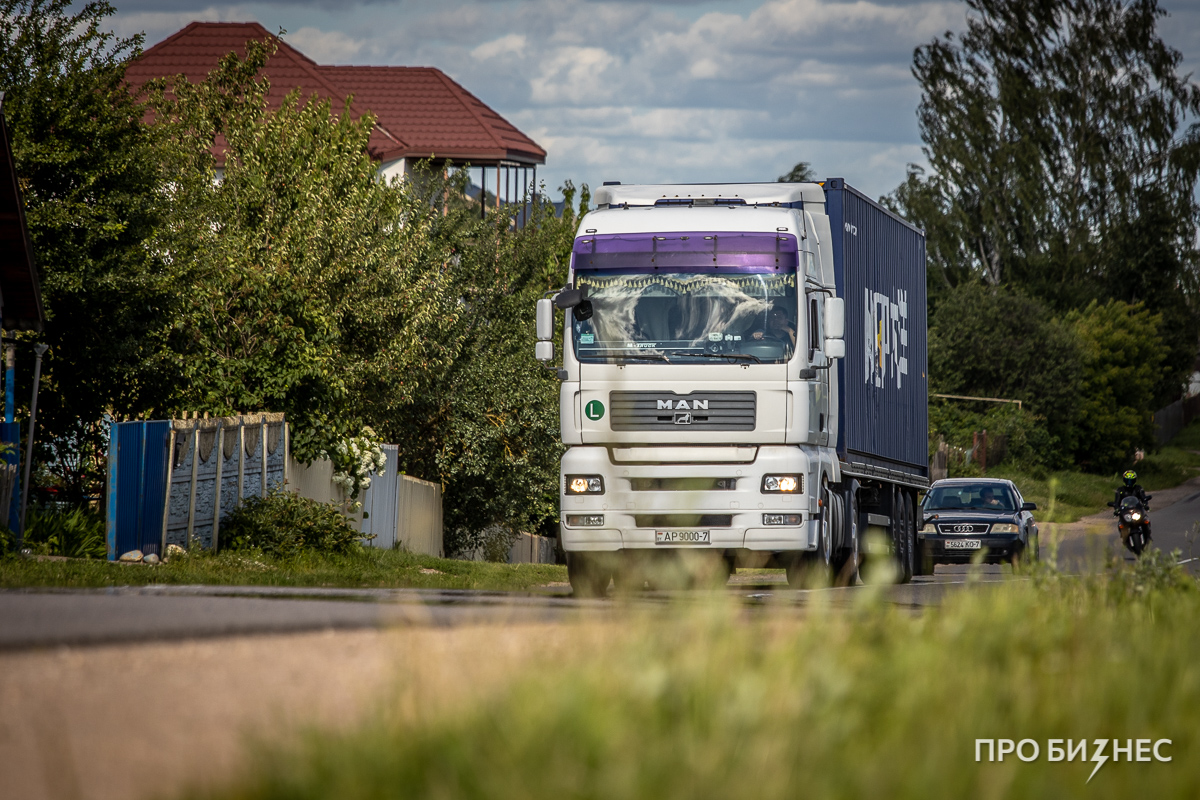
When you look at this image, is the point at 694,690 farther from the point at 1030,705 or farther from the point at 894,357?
the point at 894,357

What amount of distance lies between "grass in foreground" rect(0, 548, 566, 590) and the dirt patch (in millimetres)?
5920

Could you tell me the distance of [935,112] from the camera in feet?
208

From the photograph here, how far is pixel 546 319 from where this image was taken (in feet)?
45.8

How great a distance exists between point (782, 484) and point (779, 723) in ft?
32.2

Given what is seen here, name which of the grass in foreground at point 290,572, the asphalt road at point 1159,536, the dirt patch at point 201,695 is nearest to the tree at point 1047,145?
the asphalt road at point 1159,536

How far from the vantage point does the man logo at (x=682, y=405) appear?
1369 centimetres

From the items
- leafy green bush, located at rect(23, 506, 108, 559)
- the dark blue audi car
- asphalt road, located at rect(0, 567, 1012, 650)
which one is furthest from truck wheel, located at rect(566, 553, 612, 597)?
the dark blue audi car

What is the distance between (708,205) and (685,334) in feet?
6.04

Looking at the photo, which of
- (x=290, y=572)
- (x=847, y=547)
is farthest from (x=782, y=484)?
(x=290, y=572)

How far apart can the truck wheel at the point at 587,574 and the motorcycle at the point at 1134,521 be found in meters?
16.7

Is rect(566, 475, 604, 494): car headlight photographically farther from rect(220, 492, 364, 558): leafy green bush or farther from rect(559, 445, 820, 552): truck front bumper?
rect(220, 492, 364, 558): leafy green bush

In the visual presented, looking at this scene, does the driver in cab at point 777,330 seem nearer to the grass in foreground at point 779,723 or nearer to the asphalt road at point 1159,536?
the asphalt road at point 1159,536

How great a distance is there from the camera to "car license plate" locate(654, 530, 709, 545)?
44.6 ft

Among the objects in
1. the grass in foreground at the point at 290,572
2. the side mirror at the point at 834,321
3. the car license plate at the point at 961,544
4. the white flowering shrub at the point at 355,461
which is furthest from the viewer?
the car license plate at the point at 961,544
